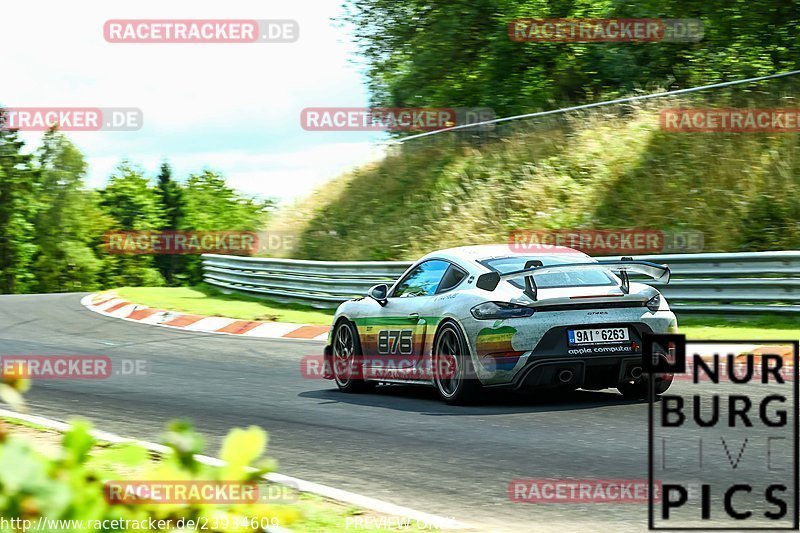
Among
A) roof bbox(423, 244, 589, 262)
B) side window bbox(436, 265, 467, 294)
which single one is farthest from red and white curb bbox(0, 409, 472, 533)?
roof bbox(423, 244, 589, 262)

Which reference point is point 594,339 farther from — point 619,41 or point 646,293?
point 619,41

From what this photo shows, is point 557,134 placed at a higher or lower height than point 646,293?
higher

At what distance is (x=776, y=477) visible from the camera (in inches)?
238

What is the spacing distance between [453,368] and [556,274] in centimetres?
118

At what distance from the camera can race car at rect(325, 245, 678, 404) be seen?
29.1ft

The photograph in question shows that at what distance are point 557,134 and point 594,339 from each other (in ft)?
50.7

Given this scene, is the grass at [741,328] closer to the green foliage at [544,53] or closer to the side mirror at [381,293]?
the side mirror at [381,293]

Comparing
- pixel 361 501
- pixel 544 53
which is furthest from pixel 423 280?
pixel 544 53

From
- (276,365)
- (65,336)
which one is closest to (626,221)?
(276,365)

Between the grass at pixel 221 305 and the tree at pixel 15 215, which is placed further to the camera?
the tree at pixel 15 215

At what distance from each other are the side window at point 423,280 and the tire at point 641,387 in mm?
1860

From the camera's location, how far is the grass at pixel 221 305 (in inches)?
771

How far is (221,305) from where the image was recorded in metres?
22.6

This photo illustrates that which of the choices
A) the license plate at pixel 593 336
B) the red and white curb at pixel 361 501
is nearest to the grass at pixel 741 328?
the license plate at pixel 593 336
